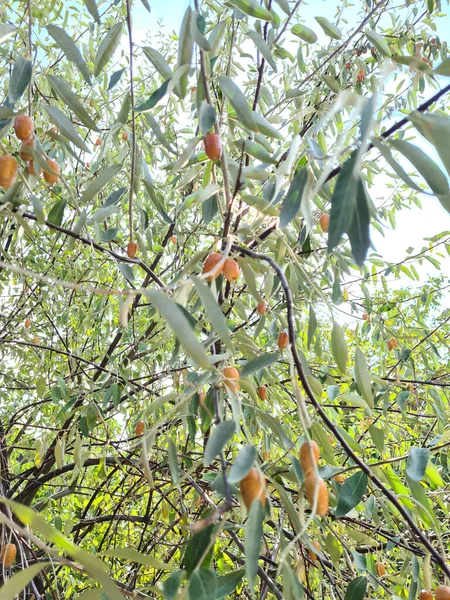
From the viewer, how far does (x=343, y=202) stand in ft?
1.28

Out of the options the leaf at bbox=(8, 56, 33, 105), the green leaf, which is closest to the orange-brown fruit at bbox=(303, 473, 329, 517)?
the leaf at bbox=(8, 56, 33, 105)

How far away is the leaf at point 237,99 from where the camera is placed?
1.96 feet

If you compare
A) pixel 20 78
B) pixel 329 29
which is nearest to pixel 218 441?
pixel 20 78

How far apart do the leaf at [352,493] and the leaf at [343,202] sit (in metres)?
0.40

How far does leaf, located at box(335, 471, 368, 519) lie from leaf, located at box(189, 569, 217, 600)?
0.30 meters

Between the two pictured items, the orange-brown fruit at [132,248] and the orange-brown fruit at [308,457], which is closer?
the orange-brown fruit at [308,457]

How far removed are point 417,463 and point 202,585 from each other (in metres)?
0.35

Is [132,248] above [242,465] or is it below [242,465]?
above

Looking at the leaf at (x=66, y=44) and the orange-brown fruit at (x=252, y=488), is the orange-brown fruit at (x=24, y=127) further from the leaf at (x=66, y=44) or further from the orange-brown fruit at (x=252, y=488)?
the orange-brown fruit at (x=252, y=488)

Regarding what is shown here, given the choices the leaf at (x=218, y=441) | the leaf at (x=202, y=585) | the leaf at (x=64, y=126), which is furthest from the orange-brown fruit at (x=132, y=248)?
the leaf at (x=202, y=585)

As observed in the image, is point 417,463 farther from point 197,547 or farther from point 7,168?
point 7,168

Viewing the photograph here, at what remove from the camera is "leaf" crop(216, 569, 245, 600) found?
53 cm

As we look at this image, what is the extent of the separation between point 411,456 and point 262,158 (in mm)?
425

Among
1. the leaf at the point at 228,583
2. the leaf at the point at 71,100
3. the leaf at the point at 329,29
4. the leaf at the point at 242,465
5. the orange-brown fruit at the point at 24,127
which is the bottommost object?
the leaf at the point at 228,583
